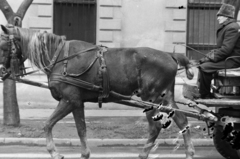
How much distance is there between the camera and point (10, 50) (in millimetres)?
8344

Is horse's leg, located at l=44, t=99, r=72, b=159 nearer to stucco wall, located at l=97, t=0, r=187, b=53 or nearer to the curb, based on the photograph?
the curb

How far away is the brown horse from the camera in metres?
8.20

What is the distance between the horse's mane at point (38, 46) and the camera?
830cm

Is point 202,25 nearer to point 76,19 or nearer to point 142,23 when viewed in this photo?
point 142,23

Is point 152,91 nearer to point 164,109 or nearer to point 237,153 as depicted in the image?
point 164,109

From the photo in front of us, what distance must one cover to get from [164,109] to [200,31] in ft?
28.0

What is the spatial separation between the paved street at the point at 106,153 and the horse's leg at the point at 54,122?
1.22 metres

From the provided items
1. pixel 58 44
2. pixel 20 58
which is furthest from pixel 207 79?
pixel 20 58

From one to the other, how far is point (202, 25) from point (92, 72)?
871 centimetres

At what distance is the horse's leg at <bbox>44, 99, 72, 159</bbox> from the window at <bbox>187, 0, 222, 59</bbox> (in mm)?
8729

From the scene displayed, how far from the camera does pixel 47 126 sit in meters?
8.00

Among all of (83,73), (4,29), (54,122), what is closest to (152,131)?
(83,73)

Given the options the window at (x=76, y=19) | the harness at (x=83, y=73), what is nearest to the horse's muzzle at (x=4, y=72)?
the harness at (x=83, y=73)

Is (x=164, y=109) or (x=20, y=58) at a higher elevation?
(x=20, y=58)
